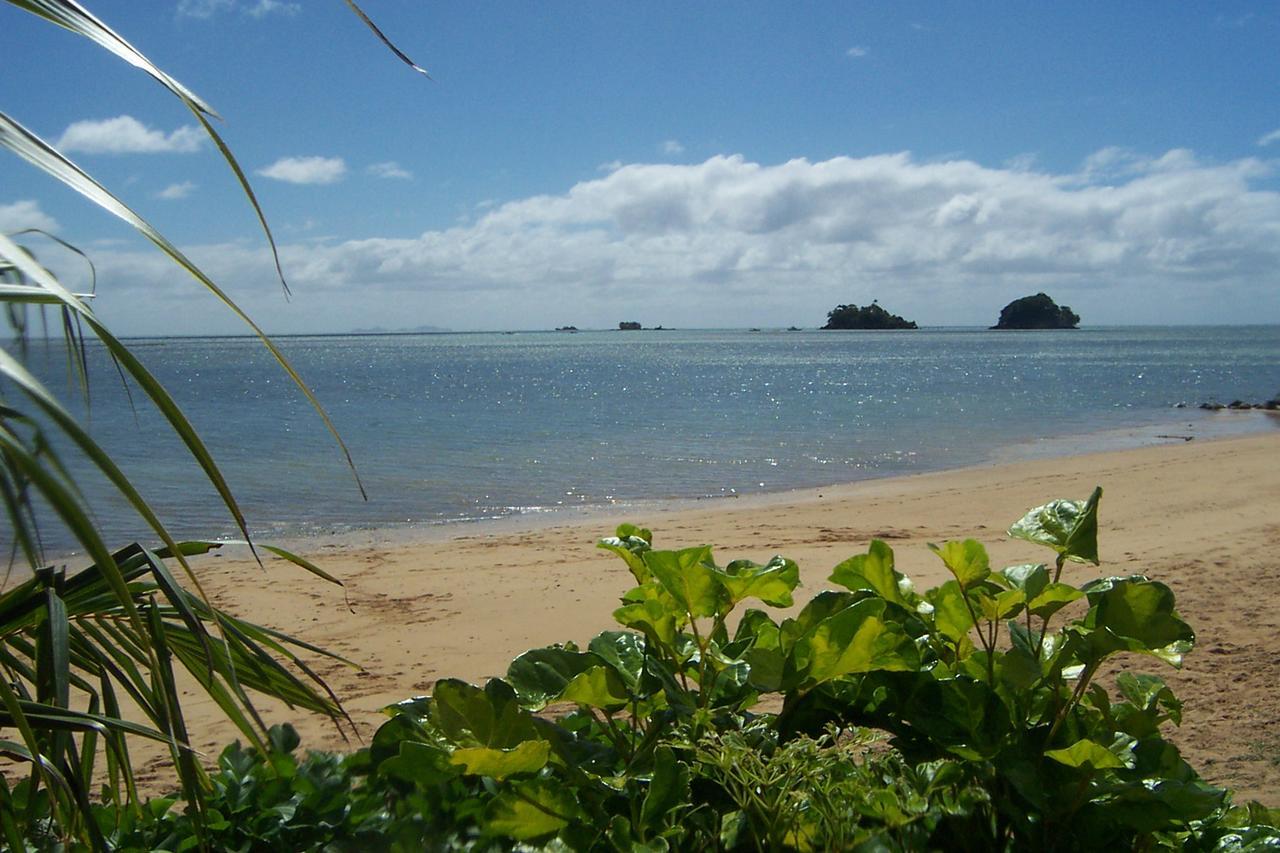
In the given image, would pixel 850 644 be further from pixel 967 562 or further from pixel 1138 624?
pixel 1138 624

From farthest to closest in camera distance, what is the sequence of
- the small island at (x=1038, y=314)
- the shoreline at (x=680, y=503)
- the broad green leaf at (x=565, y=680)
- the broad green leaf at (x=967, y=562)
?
the small island at (x=1038, y=314), the shoreline at (x=680, y=503), the broad green leaf at (x=967, y=562), the broad green leaf at (x=565, y=680)

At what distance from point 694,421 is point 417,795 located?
2504 centimetres

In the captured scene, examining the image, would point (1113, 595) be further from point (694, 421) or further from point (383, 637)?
point (694, 421)

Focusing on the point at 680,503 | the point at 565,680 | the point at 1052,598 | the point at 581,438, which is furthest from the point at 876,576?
the point at 581,438

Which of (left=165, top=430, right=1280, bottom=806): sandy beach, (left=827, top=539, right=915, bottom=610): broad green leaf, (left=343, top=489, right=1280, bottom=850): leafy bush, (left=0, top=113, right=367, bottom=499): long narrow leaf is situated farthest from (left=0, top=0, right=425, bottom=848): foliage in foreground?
(left=165, top=430, right=1280, bottom=806): sandy beach

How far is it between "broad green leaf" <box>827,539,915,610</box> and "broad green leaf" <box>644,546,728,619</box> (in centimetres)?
35

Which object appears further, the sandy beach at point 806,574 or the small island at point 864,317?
the small island at point 864,317

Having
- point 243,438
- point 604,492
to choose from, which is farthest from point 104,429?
point 604,492

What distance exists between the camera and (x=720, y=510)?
41.5ft

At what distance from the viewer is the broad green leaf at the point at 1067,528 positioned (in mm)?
1827

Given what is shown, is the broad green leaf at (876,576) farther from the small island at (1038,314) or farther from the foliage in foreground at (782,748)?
the small island at (1038,314)

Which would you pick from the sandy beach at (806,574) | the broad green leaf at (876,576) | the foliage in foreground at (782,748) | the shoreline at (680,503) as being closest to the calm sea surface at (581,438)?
the shoreline at (680,503)

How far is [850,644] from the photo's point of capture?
1.61 meters

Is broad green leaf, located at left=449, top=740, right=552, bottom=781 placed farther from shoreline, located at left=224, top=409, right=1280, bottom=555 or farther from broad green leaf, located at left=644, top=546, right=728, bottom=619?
shoreline, located at left=224, top=409, right=1280, bottom=555
